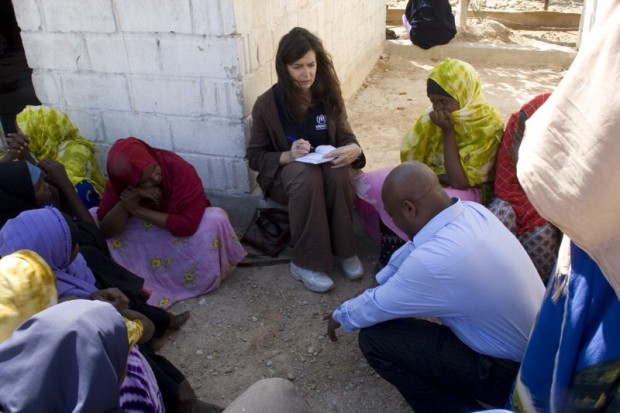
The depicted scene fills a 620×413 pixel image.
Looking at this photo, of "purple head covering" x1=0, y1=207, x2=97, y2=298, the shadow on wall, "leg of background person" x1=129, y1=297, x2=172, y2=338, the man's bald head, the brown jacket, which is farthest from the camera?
the shadow on wall

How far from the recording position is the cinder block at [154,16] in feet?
10.9

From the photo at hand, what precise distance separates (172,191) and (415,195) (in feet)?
5.37

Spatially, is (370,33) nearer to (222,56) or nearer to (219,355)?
(222,56)

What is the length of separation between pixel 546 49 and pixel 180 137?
602 cm

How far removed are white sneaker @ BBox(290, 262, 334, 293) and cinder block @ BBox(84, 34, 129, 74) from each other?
180 cm

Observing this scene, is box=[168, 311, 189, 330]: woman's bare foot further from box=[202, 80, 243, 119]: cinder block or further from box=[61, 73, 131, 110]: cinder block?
box=[61, 73, 131, 110]: cinder block

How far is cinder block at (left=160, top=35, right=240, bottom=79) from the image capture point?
335 cm

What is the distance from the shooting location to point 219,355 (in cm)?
288

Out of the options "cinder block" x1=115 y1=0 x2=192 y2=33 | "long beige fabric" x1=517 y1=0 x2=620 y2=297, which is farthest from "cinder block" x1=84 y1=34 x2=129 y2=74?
"long beige fabric" x1=517 y1=0 x2=620 y2=297

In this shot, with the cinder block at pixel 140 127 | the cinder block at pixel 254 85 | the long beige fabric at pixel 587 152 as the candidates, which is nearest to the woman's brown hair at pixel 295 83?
the cinder block at pixel 254 85

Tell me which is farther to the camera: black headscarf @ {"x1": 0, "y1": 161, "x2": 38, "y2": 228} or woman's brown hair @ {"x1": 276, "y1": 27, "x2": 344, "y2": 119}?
woman's brown hair @ {"x1": 276, "y1": 27, "x2": 344, "y2": 119}

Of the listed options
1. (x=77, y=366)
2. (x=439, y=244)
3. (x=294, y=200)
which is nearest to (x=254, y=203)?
(x=294, y=200)

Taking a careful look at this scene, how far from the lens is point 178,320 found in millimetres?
3066

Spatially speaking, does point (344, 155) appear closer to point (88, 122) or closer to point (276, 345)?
point (276, 345)
